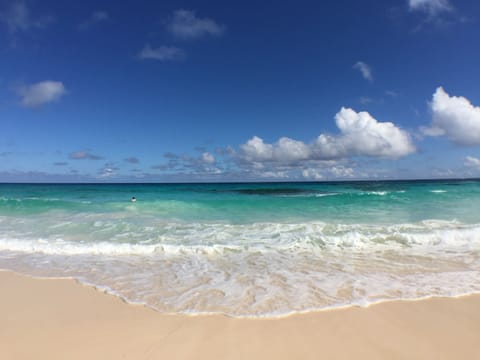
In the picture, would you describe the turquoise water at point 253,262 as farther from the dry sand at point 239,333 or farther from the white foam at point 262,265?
the dry sand at point 239,333

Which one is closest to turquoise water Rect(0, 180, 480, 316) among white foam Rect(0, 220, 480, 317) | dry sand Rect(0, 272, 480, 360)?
white foam Rect(0, 220, 480, 317)

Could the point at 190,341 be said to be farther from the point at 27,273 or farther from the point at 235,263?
the point at 27,273

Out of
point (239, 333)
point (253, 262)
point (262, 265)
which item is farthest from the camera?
point (253, 262)

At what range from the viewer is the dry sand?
9.53 ft

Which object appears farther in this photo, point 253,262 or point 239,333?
point 253,262

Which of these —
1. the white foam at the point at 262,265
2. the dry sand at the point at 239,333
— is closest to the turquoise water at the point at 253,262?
the white foam at the point at 262,265

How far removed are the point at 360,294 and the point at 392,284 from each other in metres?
0.89

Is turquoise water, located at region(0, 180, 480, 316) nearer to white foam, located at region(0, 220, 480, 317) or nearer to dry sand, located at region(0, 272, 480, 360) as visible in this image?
white foam, located at region(0, 220, 480, 317)

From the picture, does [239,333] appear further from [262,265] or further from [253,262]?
[253,262]

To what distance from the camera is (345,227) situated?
33.6 feet

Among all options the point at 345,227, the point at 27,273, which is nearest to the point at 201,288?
the point at 27,273

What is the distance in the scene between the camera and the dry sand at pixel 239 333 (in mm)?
2904

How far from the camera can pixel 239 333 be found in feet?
10.6

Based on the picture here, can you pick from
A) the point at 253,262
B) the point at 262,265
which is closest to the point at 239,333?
the point at 262,265
